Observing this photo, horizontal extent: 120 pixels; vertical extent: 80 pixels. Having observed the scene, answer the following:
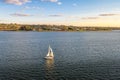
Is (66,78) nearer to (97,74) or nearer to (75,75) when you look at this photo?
(75,75)

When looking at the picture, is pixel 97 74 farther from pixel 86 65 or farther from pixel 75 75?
pixel 86 65

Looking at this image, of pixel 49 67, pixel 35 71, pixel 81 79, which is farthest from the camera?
pixel 49 67

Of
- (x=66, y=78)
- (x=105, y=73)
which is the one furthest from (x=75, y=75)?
(x=105, y=73)

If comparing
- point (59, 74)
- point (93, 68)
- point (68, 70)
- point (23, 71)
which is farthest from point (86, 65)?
point (23, 71)

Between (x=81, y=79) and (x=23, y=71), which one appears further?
(x=23, y=71)

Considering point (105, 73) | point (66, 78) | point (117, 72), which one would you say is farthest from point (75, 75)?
point (117, 72)

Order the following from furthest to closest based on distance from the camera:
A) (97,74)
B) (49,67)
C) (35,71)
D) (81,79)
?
A: (49,67)
(35,71)
(97,74)
(81,79)

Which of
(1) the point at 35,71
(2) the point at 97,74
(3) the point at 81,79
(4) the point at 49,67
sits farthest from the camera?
(4) the point at 49,67

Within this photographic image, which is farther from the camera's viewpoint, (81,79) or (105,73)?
(105,73)

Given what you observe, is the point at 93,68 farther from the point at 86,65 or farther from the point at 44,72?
the point at 44,72
